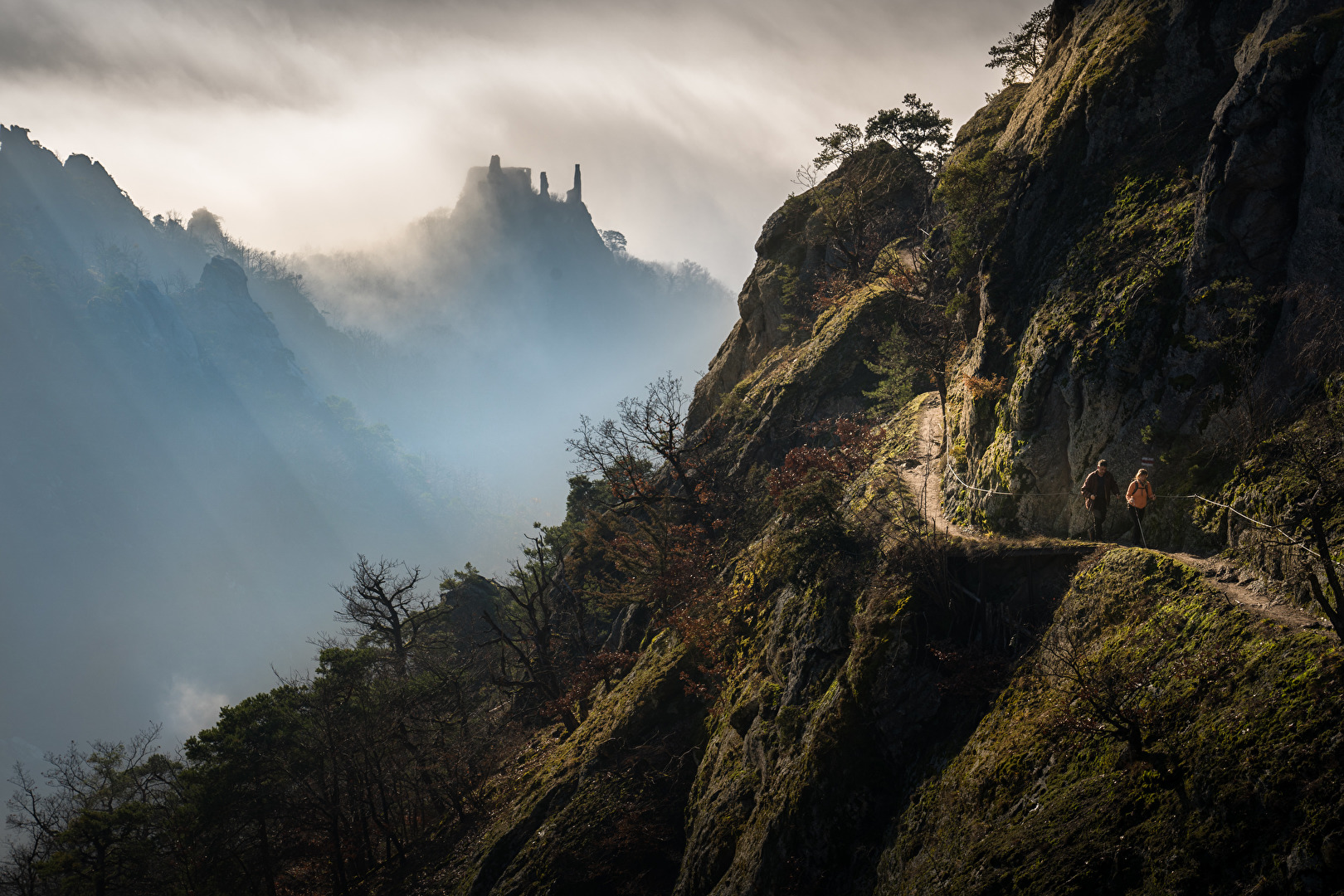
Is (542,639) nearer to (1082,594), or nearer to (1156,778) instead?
(1082,594)

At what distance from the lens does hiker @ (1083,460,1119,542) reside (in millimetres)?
9812

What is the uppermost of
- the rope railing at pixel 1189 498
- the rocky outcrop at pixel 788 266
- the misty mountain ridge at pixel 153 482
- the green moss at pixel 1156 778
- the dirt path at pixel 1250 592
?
the misty mountain ridge at pixel 153 482

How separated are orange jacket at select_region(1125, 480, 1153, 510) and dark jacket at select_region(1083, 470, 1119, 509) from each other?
484 mm

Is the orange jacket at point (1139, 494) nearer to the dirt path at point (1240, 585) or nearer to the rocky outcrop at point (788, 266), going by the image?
the dirt path at point (1240, 585)

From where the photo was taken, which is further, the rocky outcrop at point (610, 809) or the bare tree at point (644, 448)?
the bare tree at point (644, 448)

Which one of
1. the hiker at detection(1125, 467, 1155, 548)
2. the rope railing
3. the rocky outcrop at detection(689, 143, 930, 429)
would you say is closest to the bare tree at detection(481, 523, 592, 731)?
the rocky outcrop at detection(689, 143, 930, 429)

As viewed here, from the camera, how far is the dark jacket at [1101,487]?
9.82 m

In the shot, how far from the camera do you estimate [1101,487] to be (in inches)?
389

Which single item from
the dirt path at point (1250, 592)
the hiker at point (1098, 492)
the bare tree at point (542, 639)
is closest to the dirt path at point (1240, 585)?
the dirt path at point (1250, 592)

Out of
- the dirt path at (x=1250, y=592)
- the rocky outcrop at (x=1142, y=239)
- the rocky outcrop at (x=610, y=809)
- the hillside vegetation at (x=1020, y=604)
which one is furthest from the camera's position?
the rocky outcrop at (x=610, y=809)

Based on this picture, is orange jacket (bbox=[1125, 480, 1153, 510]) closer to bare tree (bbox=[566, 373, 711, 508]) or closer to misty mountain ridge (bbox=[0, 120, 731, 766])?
bare tree (bbox=[566, 373, 711, 508])

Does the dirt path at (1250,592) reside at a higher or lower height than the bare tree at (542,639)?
lower

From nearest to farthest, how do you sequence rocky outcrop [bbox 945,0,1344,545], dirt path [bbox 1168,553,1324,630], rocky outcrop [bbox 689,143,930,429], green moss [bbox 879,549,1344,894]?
green moss [bbox 879,549,1344,894]
dirt path [bbox 1168,553,1324,630]
rocky outcrop [bbox 945,0,1344,545]
rocky outcrop [bbox 689,143,930,429]

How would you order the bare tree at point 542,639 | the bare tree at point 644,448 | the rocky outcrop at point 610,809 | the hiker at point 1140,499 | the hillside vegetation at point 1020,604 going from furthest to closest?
the bare tree at point 542,639
the bare tree at point 644,448
the rocky outcrop at point 610,809
the hiker at point 1140,499
the hillside vegetation at point 1020,604
